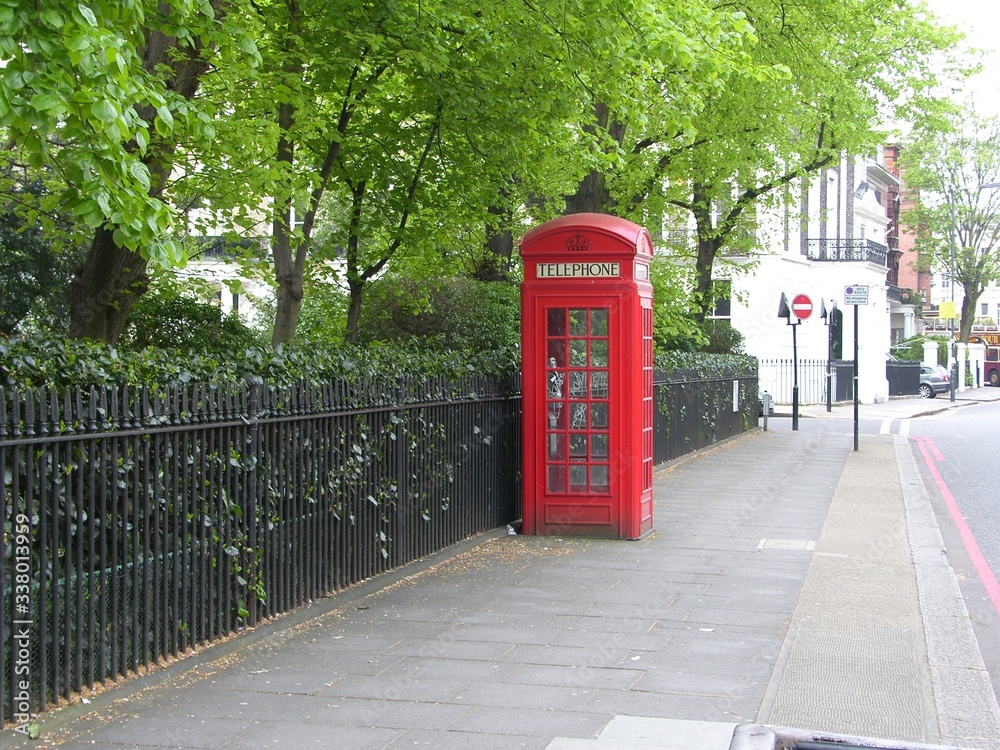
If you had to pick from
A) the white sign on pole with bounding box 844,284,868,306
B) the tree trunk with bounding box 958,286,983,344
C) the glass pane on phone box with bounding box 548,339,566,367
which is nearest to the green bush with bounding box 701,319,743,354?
the white sign on pole with bounding box 844,284,868,306

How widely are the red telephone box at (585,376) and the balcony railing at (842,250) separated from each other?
108 ft

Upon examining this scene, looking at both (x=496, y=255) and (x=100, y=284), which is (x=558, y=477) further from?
(x=496, y=255)

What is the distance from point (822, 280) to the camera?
40.7 metres

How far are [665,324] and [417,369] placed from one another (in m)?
11.1

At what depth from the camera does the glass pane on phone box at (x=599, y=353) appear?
9758 mm

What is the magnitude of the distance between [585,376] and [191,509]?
4735 millimetres

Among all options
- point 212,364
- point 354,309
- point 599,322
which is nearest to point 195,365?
point 212,364

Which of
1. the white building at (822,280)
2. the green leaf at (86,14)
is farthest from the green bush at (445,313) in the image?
the white building at (822,280)

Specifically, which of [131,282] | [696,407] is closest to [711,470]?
[696,407]

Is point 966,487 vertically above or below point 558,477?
below

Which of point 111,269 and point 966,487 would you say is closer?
point 111,269

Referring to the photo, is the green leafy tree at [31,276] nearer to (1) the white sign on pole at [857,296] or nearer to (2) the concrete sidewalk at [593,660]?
(2) the concrete sidewalk at [593,660]

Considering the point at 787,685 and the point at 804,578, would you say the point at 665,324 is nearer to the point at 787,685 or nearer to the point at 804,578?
the point at 804,578

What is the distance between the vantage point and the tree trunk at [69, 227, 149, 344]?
34.4 feet
